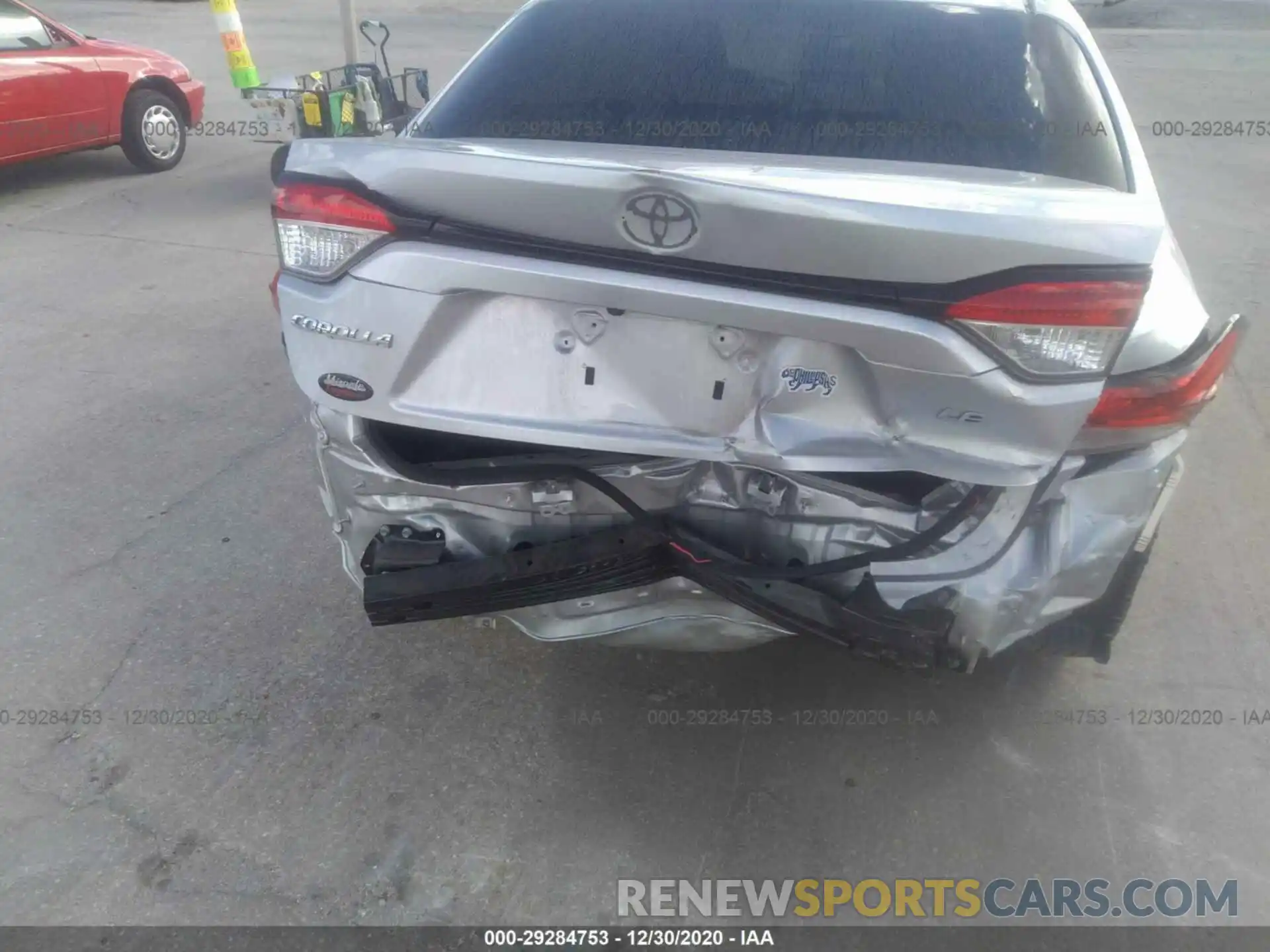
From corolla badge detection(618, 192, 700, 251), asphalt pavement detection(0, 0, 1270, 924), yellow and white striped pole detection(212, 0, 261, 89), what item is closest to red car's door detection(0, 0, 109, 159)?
yellow and white striped pole detection(212, 0, 261, 89)

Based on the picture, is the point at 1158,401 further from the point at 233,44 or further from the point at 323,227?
the point at 233,44

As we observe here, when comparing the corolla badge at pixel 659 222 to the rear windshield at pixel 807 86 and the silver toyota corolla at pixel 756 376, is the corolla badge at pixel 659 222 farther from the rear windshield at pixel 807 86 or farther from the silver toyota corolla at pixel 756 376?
the rear windshield at pixel 807 86

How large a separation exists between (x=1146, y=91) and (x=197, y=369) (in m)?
12.1

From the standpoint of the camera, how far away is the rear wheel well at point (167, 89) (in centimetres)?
770

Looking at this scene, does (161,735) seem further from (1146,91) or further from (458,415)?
(1146,91)

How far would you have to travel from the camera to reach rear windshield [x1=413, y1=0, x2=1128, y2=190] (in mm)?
2465

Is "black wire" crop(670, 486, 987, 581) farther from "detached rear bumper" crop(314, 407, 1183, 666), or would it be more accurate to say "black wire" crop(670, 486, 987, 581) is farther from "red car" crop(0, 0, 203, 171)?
"red car" crop(0, 0, 203, 171)

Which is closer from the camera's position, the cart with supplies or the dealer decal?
the dealer decal

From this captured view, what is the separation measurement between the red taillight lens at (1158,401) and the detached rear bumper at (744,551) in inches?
3.2

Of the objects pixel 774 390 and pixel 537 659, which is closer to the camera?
pixel 774 390

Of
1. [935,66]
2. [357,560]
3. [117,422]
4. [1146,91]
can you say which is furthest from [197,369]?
[1146,91]

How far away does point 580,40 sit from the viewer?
2854mm

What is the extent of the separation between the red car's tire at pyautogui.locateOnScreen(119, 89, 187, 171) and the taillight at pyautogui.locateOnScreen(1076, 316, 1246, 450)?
7940mm

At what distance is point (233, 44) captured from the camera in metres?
8.16
